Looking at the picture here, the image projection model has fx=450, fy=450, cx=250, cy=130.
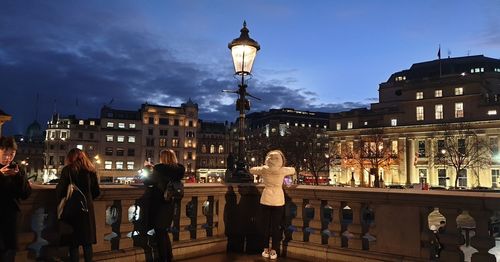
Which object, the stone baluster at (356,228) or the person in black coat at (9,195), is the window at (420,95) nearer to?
the stone baluster at (356,228)

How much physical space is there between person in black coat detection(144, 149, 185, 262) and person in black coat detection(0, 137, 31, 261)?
6.44 ft

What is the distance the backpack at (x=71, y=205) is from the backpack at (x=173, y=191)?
1374 millimetres

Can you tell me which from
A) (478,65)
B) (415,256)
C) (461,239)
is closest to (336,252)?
(415,256)

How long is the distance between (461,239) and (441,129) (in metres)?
78.3

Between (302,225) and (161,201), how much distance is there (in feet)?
9.41

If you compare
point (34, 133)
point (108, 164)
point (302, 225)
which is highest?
point (34, 133)

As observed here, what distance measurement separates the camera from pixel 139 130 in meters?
105

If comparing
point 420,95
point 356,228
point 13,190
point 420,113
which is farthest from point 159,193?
point 420,95

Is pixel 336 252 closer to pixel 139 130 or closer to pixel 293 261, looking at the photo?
pixel 293 261

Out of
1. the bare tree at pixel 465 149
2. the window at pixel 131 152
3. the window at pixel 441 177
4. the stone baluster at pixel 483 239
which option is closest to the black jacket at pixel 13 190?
the stone baluster at pixel 483 239

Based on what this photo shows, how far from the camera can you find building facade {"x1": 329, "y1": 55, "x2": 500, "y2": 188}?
7388 centimetres

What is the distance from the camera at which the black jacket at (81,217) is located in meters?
6.14

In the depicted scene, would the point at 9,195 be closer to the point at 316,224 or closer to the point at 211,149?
the point at 316,224

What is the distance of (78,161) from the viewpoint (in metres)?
6.28
